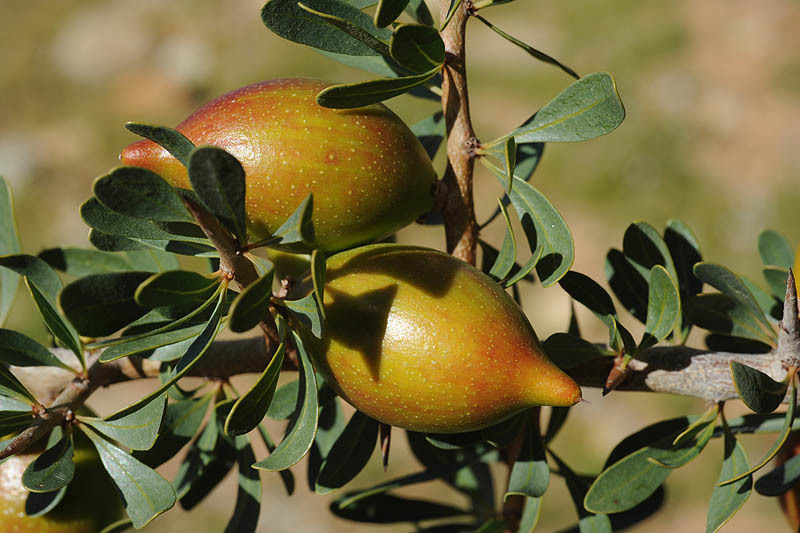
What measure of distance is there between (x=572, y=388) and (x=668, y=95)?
4.59m

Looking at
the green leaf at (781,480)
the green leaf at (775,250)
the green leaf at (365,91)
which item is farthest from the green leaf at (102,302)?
the green leaf at (775,250)

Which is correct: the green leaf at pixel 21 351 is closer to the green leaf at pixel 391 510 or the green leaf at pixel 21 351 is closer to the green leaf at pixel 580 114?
the green leaf at pixel 391 510

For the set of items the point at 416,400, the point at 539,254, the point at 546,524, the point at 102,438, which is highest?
the point at 539,254

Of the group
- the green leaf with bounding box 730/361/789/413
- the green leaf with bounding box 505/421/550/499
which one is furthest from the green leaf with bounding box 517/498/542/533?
the green leaf with bounding box 730/361/789/413

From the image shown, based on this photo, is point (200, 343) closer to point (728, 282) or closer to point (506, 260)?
point (506, 260)

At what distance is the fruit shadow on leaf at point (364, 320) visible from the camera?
716 mm

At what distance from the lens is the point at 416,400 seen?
717mm

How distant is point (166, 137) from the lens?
661 millimetres

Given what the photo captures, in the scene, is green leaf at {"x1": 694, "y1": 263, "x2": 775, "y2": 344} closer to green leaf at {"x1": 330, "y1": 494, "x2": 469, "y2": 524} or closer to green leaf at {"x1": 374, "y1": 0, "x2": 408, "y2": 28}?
green leaf at {"x1": 374, "y1": 0, "x2": 408, "y2": 28}

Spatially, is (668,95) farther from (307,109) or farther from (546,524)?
(307,109)

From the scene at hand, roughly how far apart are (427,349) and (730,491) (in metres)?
0.45

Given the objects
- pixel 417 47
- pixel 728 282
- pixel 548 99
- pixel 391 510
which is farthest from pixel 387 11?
pixel 548 99

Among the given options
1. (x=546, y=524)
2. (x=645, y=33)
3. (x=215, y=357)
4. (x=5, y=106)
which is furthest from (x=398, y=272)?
(x=5, y=106)

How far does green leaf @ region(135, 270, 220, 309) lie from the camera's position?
635 millimetres
